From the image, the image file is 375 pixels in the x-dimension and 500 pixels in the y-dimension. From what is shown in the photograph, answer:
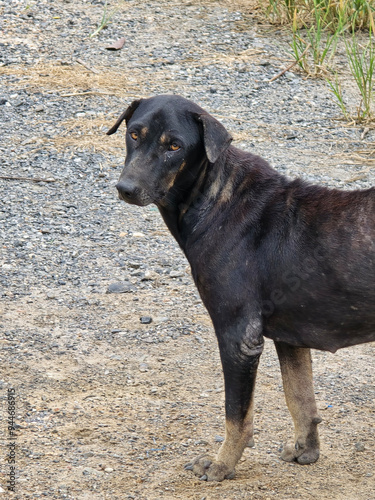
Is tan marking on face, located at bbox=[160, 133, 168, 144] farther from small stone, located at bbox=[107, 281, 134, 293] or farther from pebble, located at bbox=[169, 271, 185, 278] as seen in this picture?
pebble, located at bbox=[169, 271, 185, 278]

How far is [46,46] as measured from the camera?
9656 millimetres

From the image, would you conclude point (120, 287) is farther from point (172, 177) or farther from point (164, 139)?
point (164, 139)

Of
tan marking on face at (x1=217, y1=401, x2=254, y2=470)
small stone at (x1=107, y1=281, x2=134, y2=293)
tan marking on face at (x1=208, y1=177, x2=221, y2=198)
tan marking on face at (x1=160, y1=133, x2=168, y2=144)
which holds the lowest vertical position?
small stone at (x1=107, y1=281, x2=134, y2=293)

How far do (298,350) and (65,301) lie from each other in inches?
86.6

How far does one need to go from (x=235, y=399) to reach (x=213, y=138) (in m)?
1.31

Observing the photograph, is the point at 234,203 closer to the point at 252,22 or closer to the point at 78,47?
the point at 78,47

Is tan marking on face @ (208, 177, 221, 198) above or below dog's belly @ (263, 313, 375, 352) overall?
above

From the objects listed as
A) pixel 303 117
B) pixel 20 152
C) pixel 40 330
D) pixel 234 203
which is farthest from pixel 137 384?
pixel 303 117

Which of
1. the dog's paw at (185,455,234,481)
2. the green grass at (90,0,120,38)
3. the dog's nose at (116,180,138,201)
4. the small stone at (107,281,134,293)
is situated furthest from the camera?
the green grass at (90,0,120,38)

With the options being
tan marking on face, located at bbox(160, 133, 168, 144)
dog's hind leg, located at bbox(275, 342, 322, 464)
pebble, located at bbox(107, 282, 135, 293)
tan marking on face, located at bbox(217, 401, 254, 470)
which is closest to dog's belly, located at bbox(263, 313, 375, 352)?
dog's hind leg, located at bbox(275, 342, 322, 464)

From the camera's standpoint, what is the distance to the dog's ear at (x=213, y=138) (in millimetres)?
3836

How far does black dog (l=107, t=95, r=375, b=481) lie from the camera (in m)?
3.64

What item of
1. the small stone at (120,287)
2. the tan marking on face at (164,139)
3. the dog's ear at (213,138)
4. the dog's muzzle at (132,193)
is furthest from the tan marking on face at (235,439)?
the small stone at (120,287)

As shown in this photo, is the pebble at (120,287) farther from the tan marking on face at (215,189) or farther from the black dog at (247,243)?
the tan marking on face at (215,189)
